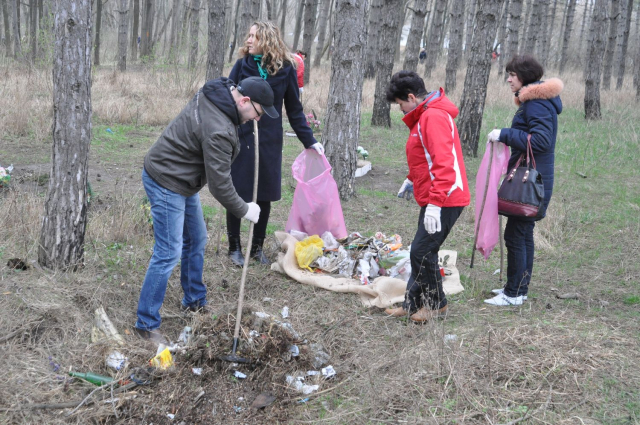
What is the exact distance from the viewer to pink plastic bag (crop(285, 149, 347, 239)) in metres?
4.82

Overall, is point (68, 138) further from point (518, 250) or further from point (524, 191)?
point (518, 250)

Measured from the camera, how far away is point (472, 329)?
144 inches

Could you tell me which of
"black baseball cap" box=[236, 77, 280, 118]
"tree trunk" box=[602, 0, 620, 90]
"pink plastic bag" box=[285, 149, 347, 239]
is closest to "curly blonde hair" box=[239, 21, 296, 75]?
"pink plastic bag" box=[285, 149, 347, 239]

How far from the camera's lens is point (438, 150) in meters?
3.35

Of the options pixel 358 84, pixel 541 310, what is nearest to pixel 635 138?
pixel 358 84

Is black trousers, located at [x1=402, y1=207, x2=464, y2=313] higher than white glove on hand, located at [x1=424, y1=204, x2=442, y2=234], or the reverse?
white glove on hand, located at [x1=424, y1=204, x2=442, y2=234]

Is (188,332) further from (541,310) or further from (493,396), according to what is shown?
(541,310)

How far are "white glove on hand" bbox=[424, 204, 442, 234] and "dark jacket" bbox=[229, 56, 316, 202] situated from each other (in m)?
1.55

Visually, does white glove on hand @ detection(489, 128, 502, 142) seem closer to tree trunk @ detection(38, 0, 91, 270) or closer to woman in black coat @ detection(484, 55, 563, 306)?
woman in black coat @ detection(484, 55, 563, 306)

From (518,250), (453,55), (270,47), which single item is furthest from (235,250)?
(453,55)

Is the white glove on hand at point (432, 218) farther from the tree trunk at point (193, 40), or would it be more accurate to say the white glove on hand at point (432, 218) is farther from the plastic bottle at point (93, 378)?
the tree trunk at point (193, 40)

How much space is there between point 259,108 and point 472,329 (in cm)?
199

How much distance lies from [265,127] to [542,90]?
6.78 feet

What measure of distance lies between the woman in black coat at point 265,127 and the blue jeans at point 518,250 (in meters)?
1.68
